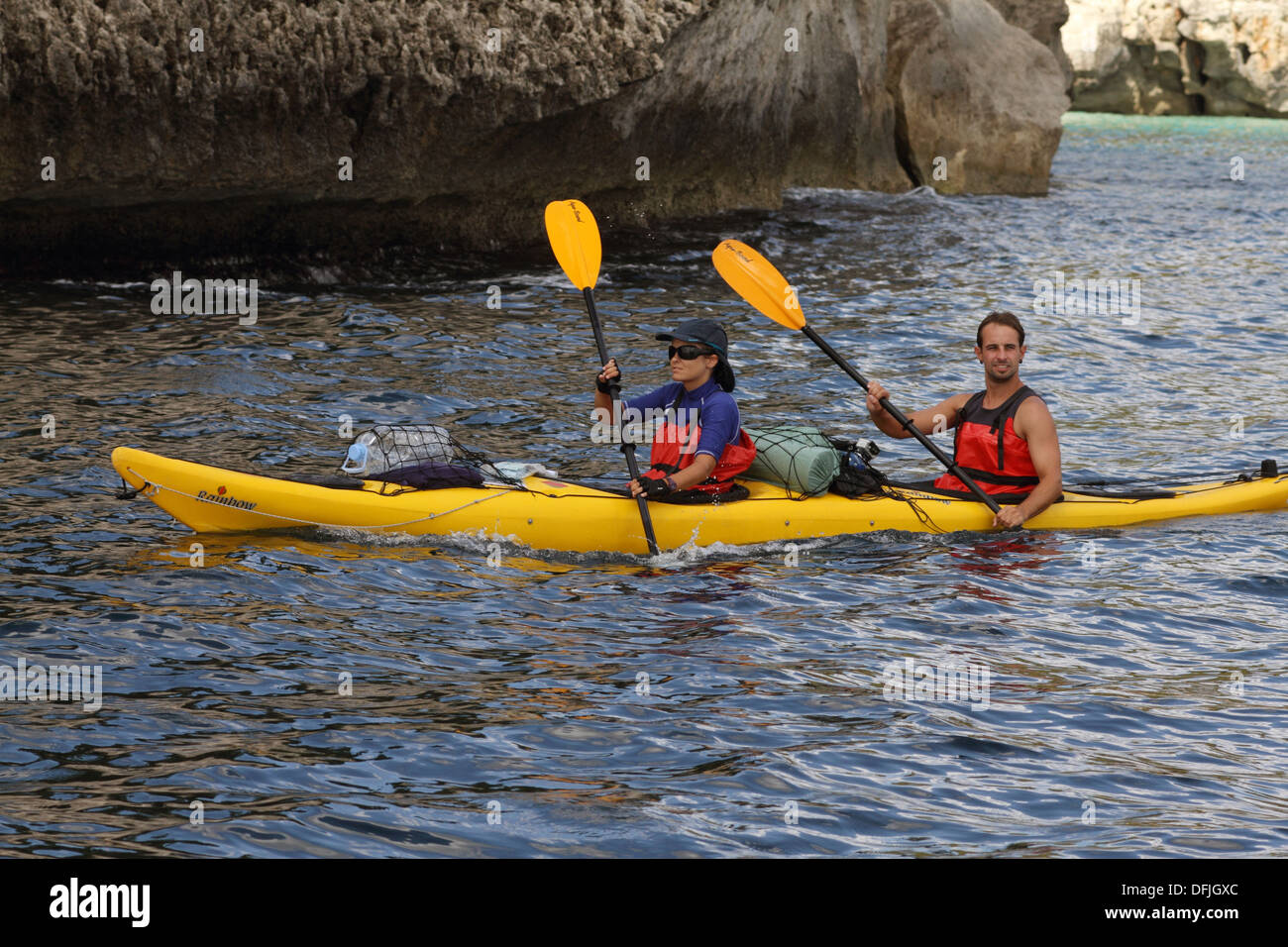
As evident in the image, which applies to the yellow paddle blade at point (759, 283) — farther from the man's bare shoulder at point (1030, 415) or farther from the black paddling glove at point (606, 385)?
the man's bare shoulder at point (1030, 415)

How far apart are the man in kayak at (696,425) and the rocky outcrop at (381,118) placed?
5.59 meters

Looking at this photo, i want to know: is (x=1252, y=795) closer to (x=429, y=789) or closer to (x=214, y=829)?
(x=429, y=789)

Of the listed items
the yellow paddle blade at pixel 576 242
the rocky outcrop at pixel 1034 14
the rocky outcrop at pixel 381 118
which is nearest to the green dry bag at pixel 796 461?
the yellow paddle blade at pixel 576 242

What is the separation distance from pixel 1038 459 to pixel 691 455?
1.73 metres

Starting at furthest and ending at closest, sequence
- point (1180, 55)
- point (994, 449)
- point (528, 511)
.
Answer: point (1180, 55)
point (994, 449)
point (528, 511)

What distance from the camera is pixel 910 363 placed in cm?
1130

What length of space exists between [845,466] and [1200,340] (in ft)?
21.4

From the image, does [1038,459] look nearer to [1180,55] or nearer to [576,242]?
[576,242]

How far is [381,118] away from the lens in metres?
12.2

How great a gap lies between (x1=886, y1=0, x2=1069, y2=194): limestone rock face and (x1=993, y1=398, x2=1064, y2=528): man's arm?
43.3ft

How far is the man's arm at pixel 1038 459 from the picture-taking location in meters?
7.10

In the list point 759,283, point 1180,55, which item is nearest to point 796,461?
point 759,283

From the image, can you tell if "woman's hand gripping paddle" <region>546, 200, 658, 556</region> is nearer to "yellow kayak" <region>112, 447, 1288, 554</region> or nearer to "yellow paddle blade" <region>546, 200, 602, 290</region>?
"yellow paddle blade" <region>546, 200, 602, 290</region>

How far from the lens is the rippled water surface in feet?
13.6
